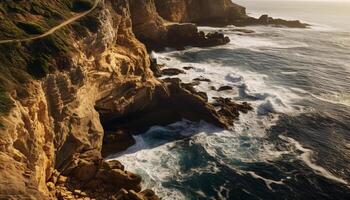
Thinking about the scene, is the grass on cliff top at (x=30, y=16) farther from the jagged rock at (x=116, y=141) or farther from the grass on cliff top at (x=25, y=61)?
the jagged rock at (x=116, y=141)

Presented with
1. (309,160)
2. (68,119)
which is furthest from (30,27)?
(309,160)

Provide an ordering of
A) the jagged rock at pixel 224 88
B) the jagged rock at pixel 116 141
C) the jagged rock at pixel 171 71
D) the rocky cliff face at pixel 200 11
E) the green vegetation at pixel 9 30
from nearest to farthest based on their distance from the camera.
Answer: the green vegetation at pixel 9 30
the jagged rock at pixel 116 141
the jagged rock at pixel 224 88
the jagged rock at pixel 171 71
the rocky cliff face at pixel 200 11

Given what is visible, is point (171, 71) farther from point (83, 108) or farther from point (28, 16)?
point (28, 16)

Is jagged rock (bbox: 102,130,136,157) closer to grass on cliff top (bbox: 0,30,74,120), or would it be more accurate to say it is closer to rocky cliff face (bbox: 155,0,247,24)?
grass on cliff top (bbox: 0,30,74,120)

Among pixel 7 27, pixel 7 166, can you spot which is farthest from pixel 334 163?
pixel 7 27

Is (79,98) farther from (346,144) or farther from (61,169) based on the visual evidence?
(346,144)

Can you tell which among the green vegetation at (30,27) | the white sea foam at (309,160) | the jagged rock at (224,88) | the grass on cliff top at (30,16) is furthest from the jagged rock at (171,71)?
the green vegetation at (30,27)
